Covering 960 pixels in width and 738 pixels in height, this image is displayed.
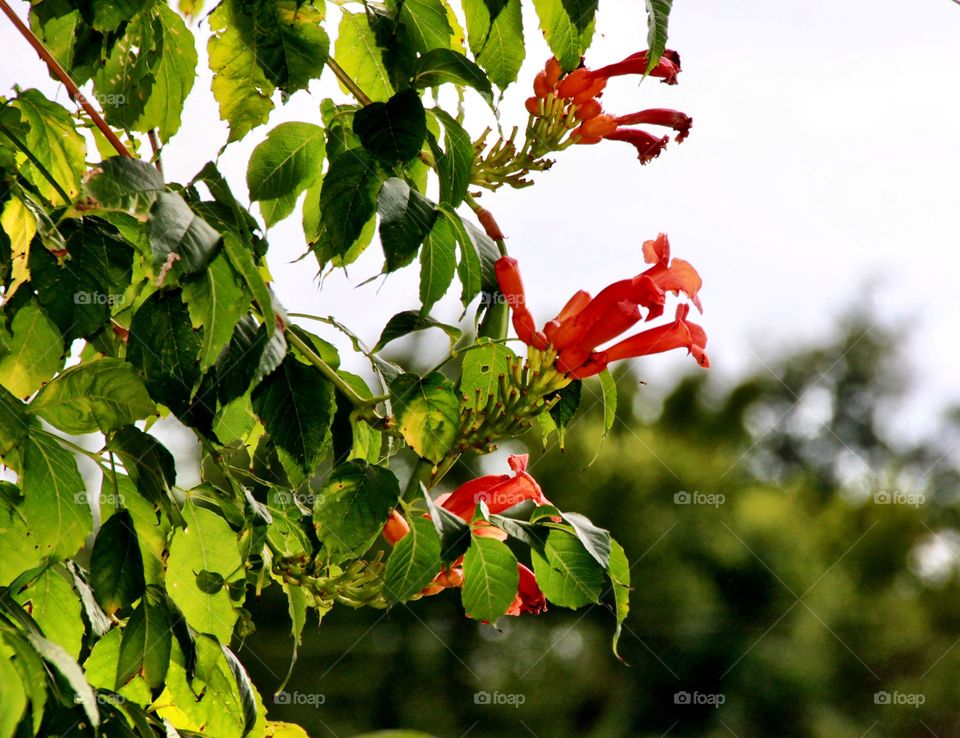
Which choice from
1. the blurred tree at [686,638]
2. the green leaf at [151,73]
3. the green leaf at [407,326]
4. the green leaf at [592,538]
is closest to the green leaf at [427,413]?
the green leaf at [407,326]

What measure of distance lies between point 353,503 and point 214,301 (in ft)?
0.89

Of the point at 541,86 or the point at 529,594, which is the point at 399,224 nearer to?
the point at 541,86

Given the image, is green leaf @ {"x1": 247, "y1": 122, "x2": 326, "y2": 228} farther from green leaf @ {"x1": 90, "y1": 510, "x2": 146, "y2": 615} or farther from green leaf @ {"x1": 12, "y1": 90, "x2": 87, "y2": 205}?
green leaf @ {"x1": 90, "y1": 510, "x2": 146, "y2": 615}

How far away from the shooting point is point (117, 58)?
52.5 inches

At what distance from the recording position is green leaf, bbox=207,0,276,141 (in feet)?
3.76

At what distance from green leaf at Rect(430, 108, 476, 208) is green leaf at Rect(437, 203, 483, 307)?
43 millimetres

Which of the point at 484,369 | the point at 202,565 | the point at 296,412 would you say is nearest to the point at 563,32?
the point at 484,369

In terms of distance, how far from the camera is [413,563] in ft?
3.35

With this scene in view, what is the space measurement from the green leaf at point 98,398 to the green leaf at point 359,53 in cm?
44

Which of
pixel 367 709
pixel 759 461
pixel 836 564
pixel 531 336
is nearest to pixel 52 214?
pixel 531 336

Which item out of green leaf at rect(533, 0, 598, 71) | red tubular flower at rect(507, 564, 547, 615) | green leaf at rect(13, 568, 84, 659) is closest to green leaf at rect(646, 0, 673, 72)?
green leaf at rect(533, 0, 598, 71)

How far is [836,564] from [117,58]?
21.7 m

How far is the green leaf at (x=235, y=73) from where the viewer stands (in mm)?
1146

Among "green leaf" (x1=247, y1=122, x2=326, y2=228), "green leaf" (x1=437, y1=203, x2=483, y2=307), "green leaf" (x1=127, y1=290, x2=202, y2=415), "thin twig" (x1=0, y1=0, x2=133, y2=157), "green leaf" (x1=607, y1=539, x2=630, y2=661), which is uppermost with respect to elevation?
"thin twig" (x1=0, y1=0, x2=133, y2=157)
